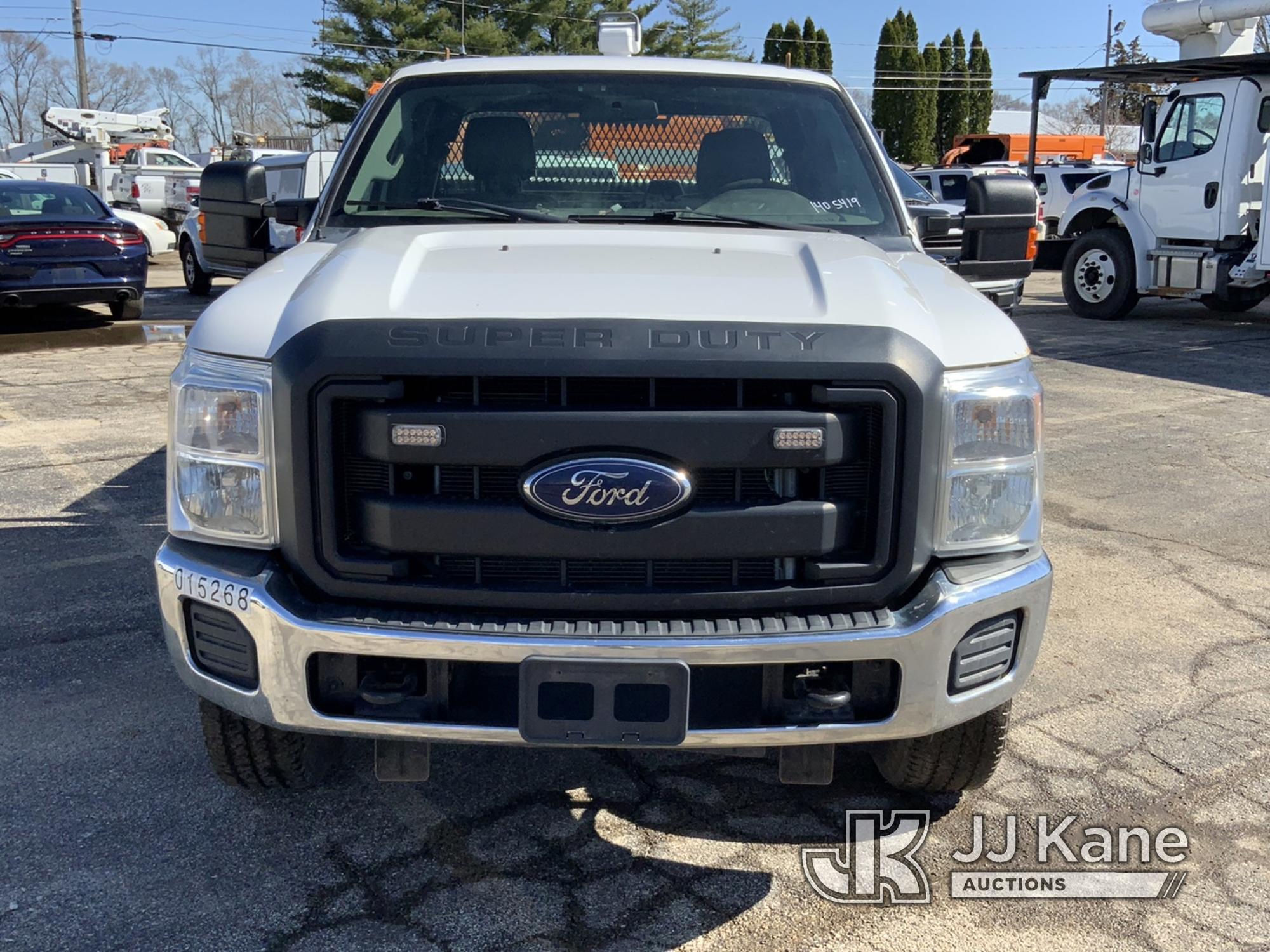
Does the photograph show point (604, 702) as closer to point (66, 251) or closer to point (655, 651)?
point (655, 651)

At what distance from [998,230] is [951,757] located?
1.66 meters

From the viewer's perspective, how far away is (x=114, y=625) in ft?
14.7

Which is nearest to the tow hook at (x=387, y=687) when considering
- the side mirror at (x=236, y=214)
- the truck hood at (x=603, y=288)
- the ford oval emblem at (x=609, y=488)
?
the ford oval emblem at (x=609, y=488)

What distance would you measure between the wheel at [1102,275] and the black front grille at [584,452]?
12.9 metres

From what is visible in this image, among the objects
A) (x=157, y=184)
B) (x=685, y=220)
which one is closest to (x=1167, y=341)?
(x=685, y=220)

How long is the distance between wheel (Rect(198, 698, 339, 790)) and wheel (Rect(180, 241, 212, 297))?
548 inches

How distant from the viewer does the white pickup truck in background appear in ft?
Answer: 72.7

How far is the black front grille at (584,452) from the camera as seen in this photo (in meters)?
2.47

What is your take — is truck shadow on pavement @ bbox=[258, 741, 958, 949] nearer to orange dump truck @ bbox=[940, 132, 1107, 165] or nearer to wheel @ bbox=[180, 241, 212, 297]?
wheel @ bbox=[180, 241, 212, 297]

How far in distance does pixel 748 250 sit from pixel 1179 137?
12.2 metres

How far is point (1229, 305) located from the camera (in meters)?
14.9

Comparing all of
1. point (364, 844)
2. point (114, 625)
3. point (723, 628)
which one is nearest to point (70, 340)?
point (114, 625)

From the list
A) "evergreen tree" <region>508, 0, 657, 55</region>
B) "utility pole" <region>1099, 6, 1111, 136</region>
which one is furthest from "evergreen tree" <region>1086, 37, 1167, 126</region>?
"evergreen tree" <region>508, 0, 657, 55</region>

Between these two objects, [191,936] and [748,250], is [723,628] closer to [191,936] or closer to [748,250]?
[748,250]
